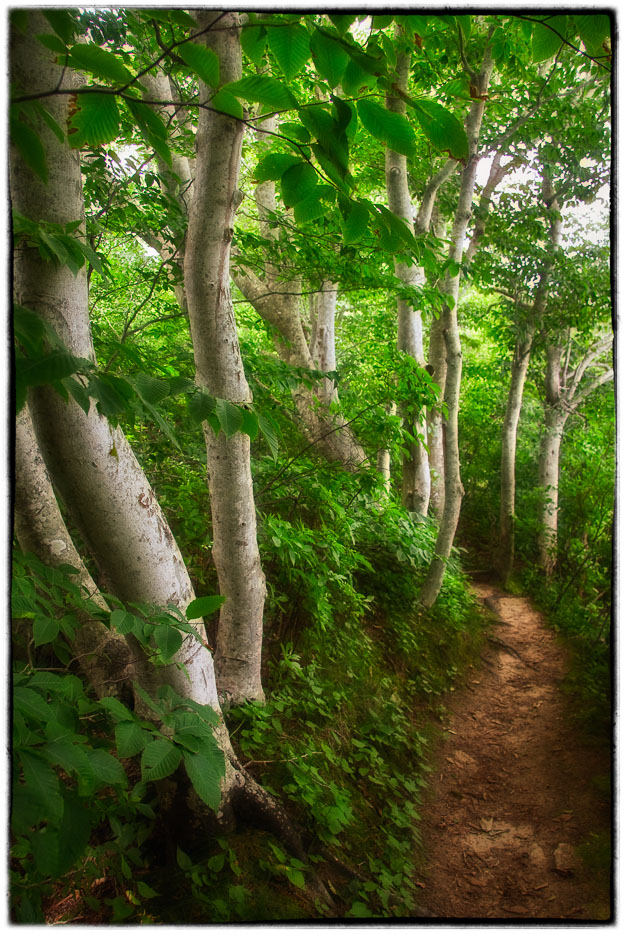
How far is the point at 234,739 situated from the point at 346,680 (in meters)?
1.31

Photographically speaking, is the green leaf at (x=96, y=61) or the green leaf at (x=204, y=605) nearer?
the green leaf at (x=96, y=61)

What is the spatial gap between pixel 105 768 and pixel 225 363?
1671 mm

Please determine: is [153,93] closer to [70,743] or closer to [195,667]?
[195,667]

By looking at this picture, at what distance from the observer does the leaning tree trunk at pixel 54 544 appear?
1916 millimetres

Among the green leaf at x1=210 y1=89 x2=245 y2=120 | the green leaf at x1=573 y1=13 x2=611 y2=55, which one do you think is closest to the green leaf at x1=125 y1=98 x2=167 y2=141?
the green leaf at x1=210 y1=89 x2=245 y2=120

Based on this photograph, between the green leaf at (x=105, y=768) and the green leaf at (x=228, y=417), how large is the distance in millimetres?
810

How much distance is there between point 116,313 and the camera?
436 centimetres

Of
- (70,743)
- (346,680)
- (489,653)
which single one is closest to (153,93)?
(70,743)

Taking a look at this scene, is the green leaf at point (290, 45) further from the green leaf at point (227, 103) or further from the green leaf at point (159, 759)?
the green leaf at point (159, 759)

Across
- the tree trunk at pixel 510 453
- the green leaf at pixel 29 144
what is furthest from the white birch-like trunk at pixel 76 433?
the tree trunk at pixel 510 453

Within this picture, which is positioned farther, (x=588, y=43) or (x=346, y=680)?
(x=346, y=680)

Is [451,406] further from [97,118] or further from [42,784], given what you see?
[42,784]

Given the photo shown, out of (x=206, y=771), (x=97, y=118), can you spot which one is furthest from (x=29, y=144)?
(x=206, y=771)

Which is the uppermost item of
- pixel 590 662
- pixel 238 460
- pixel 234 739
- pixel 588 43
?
pixel 588 43
